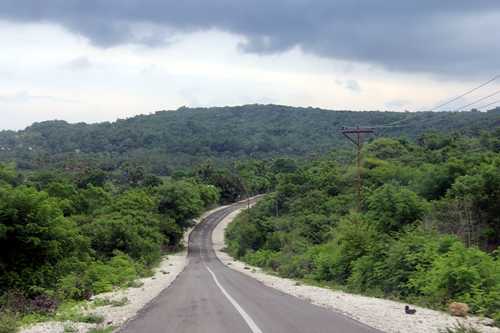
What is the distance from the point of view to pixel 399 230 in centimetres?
3119

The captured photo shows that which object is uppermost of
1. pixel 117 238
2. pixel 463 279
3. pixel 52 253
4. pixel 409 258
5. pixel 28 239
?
pixel 28 239

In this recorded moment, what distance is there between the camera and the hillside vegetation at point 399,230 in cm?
1894

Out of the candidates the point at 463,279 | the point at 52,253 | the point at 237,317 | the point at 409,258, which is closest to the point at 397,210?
the point at 409,258

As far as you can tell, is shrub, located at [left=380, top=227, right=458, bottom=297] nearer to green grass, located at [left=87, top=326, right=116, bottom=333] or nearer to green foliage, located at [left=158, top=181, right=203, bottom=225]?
green grass, located at [left=87, top=326, right=116, bottom=333]

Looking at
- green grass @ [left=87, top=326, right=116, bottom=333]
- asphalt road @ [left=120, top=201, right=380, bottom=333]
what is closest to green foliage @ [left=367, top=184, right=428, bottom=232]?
asphalt road @ [left=120, top=201, right=380, bottom=333]

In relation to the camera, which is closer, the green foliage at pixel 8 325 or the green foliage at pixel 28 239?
the green foliage at pixel 8 325

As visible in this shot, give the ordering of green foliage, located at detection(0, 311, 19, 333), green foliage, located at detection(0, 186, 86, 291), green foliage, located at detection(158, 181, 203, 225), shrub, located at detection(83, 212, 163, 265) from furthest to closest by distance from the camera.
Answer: green foliage, located at detection(158, 181, 203, 225), shrub, located at detection(83, 212, 163, 265), green foliage, located at detection(0, 186, 86, 291), green foliage, located at detection(0, 311, 19, 333)

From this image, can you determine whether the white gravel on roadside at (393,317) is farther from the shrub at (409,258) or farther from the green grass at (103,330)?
the green grass at (103,330)

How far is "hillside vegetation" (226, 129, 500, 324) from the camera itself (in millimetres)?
18938

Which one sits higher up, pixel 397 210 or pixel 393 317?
pixel 397 210

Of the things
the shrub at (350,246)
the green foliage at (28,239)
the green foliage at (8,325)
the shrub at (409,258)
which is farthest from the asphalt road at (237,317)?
the shrub at (350,246)

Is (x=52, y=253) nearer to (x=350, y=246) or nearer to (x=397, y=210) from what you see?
(x=350, y=246)

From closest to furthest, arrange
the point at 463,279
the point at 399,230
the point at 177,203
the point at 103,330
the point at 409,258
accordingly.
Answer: the point at 103,330 → the point at 463,279 → the point at 409,258 → the point at 399,230 → the point at 177,203

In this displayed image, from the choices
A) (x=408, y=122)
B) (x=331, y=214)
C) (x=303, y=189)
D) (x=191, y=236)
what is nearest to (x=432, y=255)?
(x=331, y=214)
